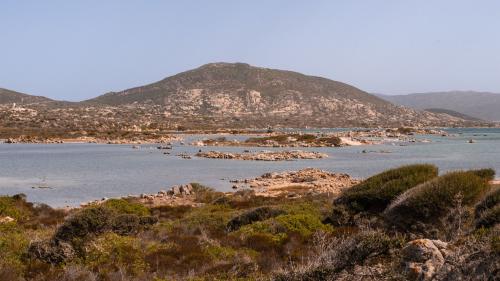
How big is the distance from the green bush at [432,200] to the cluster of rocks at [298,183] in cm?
1617

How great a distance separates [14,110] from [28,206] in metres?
144

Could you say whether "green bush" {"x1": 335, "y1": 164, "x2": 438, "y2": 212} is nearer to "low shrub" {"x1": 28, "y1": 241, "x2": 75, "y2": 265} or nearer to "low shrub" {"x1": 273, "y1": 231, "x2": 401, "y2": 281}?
"low shrub" {"x1": 273, "y1": 231, "x2": 401, "y2": 281}

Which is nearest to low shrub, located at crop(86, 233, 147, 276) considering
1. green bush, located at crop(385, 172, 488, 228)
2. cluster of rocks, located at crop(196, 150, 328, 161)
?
green bush, located at crop(385, 172, 488, 228)

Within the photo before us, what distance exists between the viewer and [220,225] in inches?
637

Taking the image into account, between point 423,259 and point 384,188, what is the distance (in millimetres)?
9162

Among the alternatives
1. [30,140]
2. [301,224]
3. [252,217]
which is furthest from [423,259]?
[30,140]

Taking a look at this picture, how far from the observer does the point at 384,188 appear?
1533 centimetres

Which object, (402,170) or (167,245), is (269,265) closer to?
(167,245)

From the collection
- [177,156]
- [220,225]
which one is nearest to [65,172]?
[177,156]

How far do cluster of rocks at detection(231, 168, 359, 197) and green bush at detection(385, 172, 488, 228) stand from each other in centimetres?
1617

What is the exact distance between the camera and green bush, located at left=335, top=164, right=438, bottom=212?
1511 cm

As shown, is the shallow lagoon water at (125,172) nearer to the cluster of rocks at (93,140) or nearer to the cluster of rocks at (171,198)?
the cluster of rocks at (171,198)

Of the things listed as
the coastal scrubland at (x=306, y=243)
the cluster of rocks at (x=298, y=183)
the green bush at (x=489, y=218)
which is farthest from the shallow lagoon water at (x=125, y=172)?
the green bush at (x=489, y=218)

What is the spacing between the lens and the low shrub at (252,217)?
16.0m
